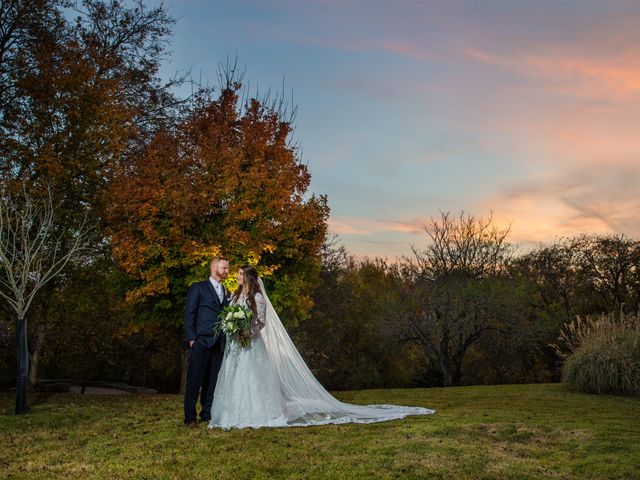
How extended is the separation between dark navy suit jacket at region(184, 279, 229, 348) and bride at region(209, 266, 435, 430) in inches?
13.9

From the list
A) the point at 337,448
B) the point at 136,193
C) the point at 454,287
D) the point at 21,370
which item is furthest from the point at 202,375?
the point at 454,287

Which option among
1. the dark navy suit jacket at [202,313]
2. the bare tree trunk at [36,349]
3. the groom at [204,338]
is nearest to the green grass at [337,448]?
the groom at [204,338]

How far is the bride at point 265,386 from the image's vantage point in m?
9.26

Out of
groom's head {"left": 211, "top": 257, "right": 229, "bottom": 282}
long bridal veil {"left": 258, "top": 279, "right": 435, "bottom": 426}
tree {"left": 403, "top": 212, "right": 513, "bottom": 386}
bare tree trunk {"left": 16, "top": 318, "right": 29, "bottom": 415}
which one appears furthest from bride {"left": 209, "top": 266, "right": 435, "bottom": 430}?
tree {"left": 403, "top": 212, "right": 513, "bottom": 386}

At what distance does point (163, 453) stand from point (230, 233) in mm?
9019

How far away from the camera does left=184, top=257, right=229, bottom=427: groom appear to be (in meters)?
9.24

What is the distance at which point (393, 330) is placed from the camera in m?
27.4

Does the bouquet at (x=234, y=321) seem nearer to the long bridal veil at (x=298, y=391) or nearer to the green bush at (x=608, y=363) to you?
the long bridal veil at (x=298, y=391)

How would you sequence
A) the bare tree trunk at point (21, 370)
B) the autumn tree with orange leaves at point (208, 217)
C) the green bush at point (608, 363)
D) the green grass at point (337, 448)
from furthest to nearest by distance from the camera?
the autumn tree with orange leaves at point (208, 217)
the green bush at point (608, 363)
the bare tree trunk at point (21, 370)
the green grass at point (337, 448)

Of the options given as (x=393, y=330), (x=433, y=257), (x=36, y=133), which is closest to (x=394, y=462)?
(x=36, y=133)

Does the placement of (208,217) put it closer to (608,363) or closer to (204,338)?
(204,338)

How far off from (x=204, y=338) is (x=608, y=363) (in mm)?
10971

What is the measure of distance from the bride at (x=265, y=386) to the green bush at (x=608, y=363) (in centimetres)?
751

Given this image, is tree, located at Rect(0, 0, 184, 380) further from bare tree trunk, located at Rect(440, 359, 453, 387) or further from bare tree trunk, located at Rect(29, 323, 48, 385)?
bare tree trunk, located at Rect(440, 359, 453, 387)
